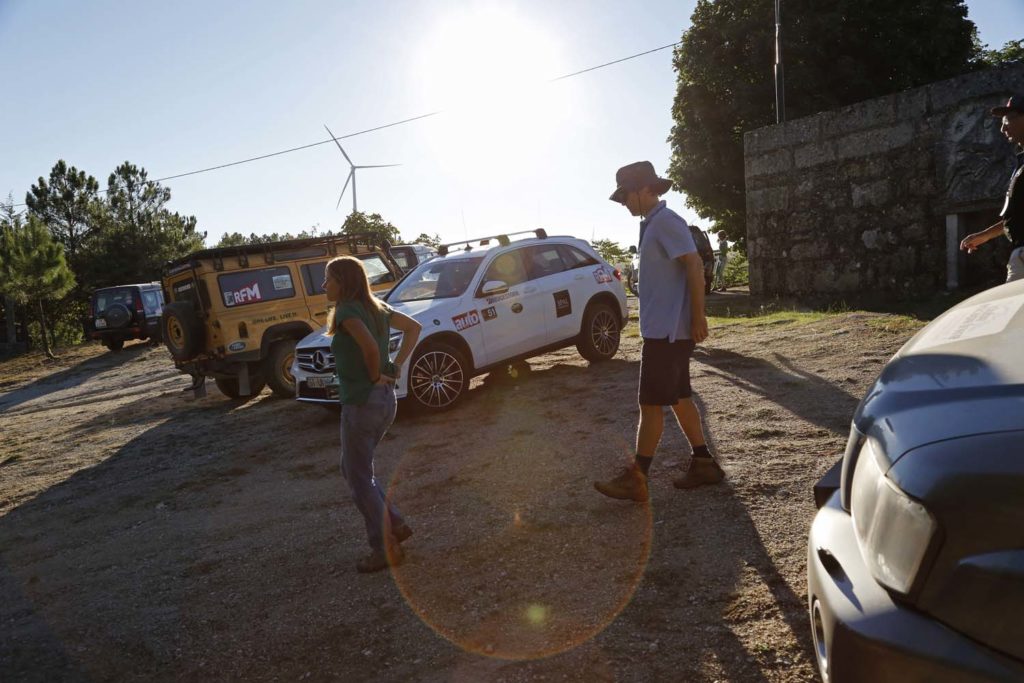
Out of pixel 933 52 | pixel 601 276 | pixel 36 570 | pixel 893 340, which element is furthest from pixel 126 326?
pixel 933 52

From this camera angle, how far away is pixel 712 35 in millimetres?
24734

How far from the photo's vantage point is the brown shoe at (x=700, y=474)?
4543 mm

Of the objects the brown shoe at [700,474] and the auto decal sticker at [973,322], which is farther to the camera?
the brown shoe at [700,474]

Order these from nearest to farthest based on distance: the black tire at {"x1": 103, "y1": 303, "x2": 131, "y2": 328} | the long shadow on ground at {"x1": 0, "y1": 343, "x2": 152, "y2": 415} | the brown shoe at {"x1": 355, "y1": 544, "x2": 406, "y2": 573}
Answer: the brown shoe at {"x1": 355, "y1": 544, "x2": 406, "y2": 573} < the long shadow on ground at {"x1": 0, "y1": 343, "x2": 152, "y2": 415} < the black tire at {"x1": 103, "y1": 303, "x2": 131, "y2": 328}

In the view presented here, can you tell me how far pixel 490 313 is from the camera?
841cm

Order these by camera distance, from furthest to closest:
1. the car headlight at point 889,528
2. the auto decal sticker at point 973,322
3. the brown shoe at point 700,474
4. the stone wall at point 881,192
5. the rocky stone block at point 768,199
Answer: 1. the rocky stone block at point 768,199
2. the stone wall at point 881,192
3. the brown shoe at point 700,474
4. the auto decal sticker at point 973,322
5. the car headlight at point 889,528

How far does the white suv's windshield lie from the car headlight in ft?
22.3

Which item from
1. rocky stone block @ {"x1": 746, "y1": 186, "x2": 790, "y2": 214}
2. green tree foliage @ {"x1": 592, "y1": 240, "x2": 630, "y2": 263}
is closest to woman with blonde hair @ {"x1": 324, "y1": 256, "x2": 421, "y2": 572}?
rocky stone block @ {"x1": 746, "y1": 186, "x2": 790, "y2": 214}

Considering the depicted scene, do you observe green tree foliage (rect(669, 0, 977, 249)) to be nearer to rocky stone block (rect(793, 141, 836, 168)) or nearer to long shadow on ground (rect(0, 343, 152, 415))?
rocky stone block (rect(793, 141, 836, 168))

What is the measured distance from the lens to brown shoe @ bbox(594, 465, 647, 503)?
432 centimetres

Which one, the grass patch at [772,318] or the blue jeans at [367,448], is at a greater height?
the blue jeans at [367,448]

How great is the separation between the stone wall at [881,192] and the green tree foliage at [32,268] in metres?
20.9

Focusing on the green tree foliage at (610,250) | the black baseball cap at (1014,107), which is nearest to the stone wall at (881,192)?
the black baseball cap at (1014,107)

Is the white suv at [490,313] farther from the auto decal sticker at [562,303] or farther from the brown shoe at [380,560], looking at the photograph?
the brown shoe at [380,560]
